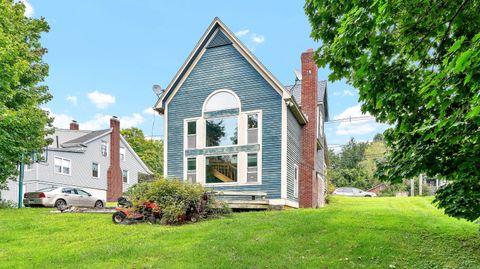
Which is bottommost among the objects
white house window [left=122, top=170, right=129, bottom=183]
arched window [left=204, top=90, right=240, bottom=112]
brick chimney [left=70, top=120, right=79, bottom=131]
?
white house window [left=122, top=170, right=129, bottom=183]

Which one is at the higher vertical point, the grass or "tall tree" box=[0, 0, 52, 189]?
"tall tree" box=[0, 0, 52, 189]

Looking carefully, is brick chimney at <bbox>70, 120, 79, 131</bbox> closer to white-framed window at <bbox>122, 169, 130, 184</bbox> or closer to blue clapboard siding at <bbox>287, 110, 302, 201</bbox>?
white-framed window at <bbox>122, 169, 130, 184</bbox>

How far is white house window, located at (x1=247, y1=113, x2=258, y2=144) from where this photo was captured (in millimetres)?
17938

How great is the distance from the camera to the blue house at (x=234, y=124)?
57.6 feet

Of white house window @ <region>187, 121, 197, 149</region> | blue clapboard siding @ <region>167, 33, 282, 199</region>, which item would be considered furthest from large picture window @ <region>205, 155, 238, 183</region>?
white house window @ <region>187, 121, 197, 149</region>

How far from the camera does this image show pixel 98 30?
21750 millimetres

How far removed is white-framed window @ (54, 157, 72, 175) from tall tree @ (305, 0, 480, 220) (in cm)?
3055

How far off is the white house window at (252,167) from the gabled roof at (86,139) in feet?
70.6

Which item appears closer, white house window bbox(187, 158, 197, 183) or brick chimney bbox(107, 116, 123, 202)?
white house window bbox(187, 158, 197, 183)

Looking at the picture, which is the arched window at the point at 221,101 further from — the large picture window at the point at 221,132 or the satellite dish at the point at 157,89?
the satellite dish at the point at 157,89

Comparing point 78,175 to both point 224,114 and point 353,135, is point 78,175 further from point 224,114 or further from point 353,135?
point 353,135

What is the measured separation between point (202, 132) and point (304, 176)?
5744mm

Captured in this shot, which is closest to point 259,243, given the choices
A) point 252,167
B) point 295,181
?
point 252,167

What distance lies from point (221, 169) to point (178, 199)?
499 centimetres
